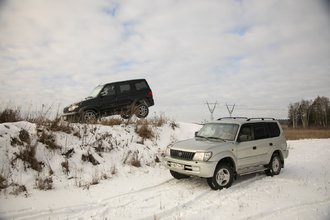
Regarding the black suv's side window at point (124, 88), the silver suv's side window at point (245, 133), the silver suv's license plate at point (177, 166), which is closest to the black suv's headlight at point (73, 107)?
the black suv's side window at point (124, 88)

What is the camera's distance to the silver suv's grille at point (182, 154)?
7025 mm

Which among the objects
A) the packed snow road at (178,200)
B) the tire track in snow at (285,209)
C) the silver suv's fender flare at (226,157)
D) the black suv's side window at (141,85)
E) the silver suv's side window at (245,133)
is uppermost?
the black suv's side window at (141,85)

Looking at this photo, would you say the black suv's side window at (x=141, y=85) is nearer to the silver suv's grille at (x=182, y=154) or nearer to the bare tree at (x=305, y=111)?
the silver suv's grille at (x=182, y=154)

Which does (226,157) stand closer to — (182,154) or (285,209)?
(182,154)

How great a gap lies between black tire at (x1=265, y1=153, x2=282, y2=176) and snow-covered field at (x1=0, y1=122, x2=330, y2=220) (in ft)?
0.71

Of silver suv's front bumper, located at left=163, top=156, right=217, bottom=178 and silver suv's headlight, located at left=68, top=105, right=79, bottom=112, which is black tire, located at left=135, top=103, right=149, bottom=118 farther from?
silver suv's front bumper, located at left=163, top=156, right=217, bottom=178

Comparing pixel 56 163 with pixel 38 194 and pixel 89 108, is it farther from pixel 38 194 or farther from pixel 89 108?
pixel 89 108

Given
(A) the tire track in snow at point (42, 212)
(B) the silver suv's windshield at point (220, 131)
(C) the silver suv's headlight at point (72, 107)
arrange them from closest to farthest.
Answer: (A) the tire track in snow at point (42, 212) → (B) the silver suv's windshield at point (220, 131) → (C) the silver suv's headlight at point (72, 107)

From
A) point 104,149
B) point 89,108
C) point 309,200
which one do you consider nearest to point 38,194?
point 104,149

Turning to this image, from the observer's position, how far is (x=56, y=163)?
26.1 ft

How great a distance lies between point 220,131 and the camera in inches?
322

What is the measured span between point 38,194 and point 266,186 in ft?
20.5

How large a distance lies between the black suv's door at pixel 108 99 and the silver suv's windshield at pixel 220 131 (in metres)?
5.60

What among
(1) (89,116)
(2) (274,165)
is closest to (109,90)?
(1) (89,116)
